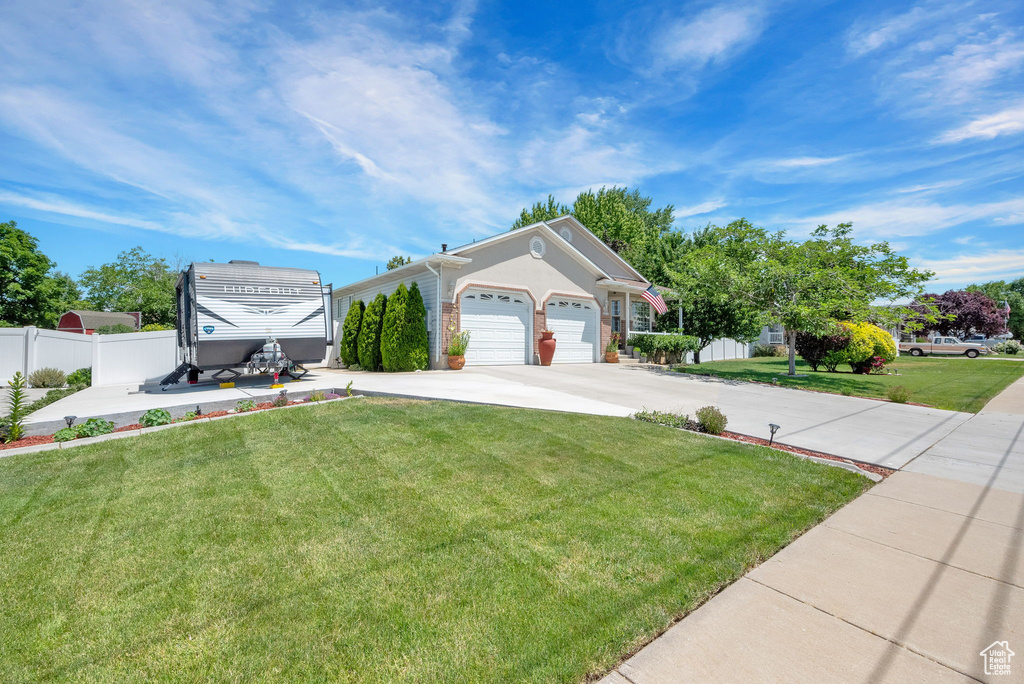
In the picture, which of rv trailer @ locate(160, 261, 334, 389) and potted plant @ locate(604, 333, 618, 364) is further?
potted plant @ locate(604, 333, 618, 364)

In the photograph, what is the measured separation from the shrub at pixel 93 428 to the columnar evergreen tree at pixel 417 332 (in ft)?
24.7

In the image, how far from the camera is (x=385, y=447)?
4.96m

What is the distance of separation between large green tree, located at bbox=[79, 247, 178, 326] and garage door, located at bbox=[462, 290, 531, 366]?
1847 inches

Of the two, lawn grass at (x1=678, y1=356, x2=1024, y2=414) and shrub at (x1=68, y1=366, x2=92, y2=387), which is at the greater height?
shrub at (x1=68, y1=366, x2=92, y2=387)

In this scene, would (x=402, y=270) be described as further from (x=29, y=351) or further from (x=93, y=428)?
(x=29, y=351)

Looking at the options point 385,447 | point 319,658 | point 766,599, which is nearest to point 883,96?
point 766,599

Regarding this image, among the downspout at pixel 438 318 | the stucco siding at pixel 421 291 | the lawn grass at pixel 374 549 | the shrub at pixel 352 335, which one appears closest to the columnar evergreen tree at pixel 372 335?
the stucco siding at pixel 421 291

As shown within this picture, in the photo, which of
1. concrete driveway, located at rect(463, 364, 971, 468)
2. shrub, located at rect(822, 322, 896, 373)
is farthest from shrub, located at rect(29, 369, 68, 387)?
shrub, located at rect(822, 322, 896, 373)

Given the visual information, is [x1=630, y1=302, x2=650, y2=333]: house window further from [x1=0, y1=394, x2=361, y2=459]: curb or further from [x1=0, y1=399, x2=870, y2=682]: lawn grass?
[x1=0, y1=394, x2=361, y2=459]: curb

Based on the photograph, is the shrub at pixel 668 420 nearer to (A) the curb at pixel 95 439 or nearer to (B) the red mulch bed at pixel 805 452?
(B) the red mulch bed at pixel 805 452

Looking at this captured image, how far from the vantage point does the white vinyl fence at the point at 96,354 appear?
11148mm

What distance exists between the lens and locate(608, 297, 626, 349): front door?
62.1 feet

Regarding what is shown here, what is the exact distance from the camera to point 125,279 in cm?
4806

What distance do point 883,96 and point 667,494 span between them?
1186 cm
